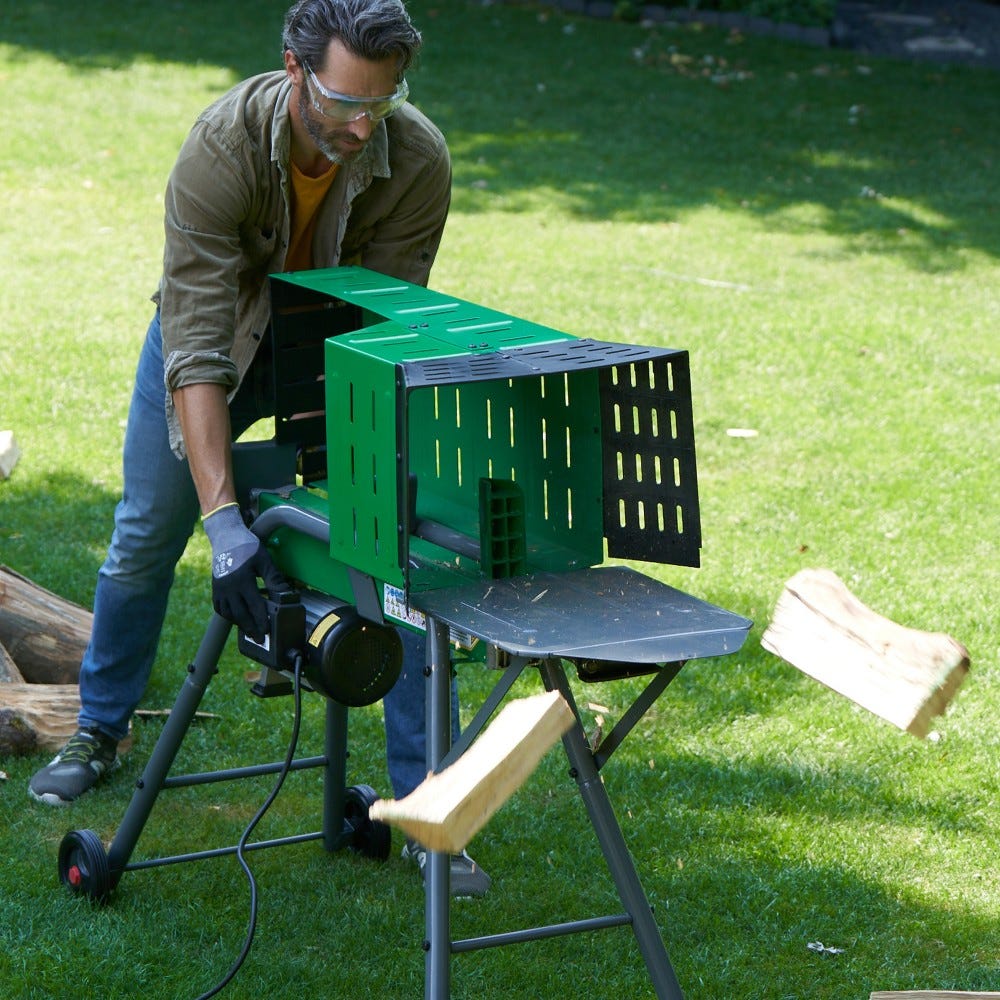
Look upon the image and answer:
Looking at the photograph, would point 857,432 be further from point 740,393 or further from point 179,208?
point 179,208

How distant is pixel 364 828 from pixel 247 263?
4.61 ft

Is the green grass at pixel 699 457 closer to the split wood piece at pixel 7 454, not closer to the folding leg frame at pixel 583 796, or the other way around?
the split wood piece at pixel 7 454

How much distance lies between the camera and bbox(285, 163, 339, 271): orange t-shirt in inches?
128

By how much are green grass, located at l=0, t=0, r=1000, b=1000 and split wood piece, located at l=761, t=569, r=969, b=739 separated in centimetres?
119

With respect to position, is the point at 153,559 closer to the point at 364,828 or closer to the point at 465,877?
the point at 364,828

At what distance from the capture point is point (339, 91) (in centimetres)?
290

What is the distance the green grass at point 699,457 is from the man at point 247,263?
42cm

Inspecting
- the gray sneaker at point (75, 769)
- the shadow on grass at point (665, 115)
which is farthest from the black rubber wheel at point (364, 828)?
the shadow on grass at point (665, 115)

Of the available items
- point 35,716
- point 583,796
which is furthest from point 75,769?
point 583,796

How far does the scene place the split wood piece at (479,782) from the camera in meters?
1.96

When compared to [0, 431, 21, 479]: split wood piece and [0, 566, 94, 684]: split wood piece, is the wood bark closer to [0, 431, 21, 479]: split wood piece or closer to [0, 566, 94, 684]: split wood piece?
[0, 566, 94, 684]: split wood piece

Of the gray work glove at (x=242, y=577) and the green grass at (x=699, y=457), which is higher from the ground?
the gray work glove at (x=242, y=577)

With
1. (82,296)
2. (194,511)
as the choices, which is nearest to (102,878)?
(194,511)

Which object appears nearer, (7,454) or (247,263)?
(247,263)
